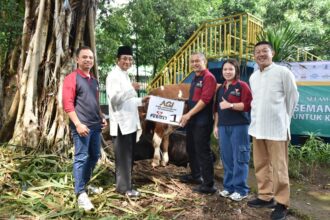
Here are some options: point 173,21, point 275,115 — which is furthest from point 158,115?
point 173,21

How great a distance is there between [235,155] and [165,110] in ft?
3.62

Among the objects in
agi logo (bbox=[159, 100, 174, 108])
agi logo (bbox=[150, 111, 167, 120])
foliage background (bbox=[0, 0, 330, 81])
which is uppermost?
foliage background (bbox=[0, 0, 330, 81])

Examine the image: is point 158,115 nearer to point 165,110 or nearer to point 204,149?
point 165,110

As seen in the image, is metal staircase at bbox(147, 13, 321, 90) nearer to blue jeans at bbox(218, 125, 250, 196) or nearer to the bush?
the bush

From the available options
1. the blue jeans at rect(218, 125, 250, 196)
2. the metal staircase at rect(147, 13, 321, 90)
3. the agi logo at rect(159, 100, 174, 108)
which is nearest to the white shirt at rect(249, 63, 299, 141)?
the blue jeans at rect(218, 125, 250, 196)

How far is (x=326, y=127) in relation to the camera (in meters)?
7.36

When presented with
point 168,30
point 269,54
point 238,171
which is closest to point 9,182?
point 238,171

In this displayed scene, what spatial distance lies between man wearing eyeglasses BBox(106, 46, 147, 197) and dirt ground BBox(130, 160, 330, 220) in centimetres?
37

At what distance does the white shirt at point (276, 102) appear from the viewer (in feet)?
12.4

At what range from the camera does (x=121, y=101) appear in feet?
13.7

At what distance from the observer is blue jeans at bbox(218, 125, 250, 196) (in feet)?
13.8

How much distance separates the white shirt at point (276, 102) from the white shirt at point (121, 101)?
143cm

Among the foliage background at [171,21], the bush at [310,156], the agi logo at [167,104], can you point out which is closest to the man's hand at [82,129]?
the agi logo at [167,104]

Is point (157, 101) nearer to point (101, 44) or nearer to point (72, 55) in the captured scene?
point (72, 55)
